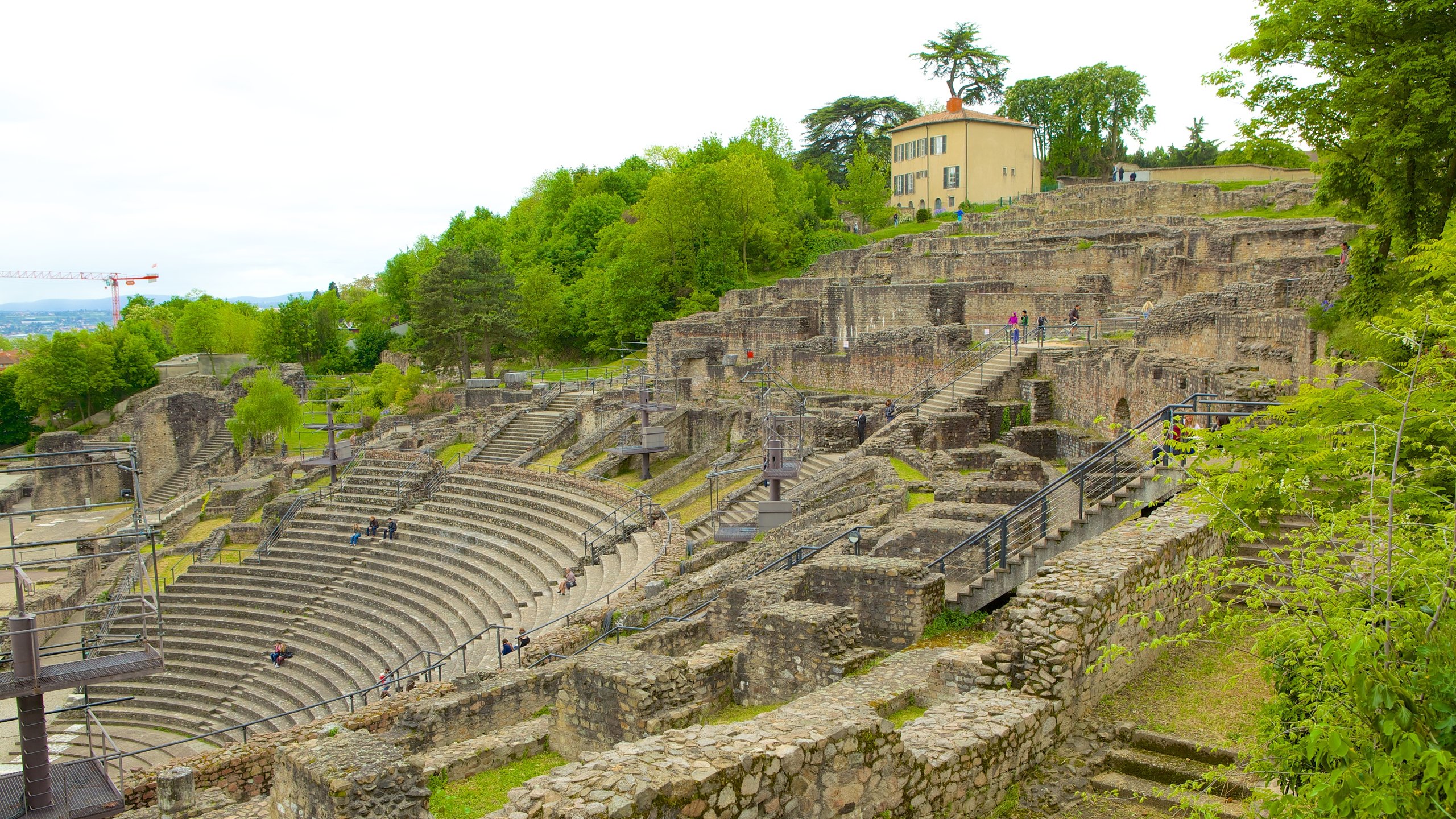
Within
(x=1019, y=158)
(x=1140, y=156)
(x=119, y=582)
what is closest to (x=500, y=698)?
(x=119, y=582)

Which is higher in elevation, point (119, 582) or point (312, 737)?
point (312, 737)

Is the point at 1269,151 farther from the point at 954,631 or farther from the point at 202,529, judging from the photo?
the point at 202,529

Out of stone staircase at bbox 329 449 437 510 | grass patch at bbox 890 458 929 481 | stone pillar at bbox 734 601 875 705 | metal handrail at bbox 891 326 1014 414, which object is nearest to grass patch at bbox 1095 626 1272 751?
stone pillar at bbox 734 601 875 705

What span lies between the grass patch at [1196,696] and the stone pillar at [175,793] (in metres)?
11.2

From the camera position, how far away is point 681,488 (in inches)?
1171

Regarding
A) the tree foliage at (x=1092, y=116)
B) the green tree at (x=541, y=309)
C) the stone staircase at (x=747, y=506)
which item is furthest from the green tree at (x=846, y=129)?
the stone staircase at (x=747, y=506)

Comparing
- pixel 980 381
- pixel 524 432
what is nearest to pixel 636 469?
pixel 524 432

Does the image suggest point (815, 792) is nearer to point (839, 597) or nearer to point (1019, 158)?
point (839, 597)

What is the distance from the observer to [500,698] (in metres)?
13.9

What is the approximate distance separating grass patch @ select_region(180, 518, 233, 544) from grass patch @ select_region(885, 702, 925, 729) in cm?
3096

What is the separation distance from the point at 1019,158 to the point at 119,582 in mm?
52349

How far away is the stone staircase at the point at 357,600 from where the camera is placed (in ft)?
71.5

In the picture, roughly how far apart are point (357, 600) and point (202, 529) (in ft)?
48.9

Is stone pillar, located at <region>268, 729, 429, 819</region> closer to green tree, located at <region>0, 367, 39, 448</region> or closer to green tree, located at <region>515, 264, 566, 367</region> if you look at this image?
green tree, located at <region>515, 264, 566, 367</region>
